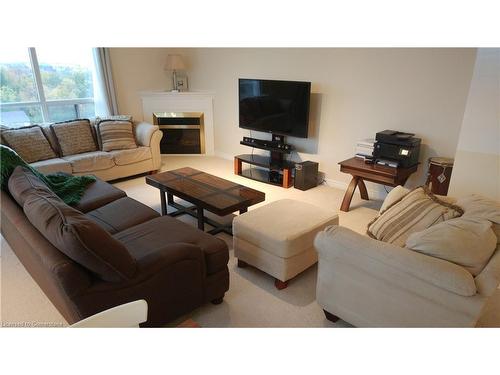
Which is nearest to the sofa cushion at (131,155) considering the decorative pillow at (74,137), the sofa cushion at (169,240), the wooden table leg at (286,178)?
the decorative pillow at (74,137)

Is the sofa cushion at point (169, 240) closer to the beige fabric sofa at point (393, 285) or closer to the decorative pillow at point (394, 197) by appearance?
the beige fabric sofa at point (393, 285)

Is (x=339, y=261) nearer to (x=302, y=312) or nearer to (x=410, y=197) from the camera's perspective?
(x=302, y=312)

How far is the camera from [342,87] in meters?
3.88

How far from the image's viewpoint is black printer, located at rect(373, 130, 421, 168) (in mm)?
3170

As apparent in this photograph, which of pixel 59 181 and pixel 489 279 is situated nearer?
pixel 489 279

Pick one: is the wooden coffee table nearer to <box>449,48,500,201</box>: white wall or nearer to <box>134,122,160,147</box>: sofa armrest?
<box>134,122,160,147</box>: sofa armrest

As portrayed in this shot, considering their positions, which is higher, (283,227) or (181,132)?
(181,132)

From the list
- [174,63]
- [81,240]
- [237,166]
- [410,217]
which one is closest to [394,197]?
[410,217]

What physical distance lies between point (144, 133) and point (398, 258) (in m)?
3.89

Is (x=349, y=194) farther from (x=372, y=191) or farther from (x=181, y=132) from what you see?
(x=181, y=132)

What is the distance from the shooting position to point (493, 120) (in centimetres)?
249

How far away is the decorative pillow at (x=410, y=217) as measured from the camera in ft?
6.34
